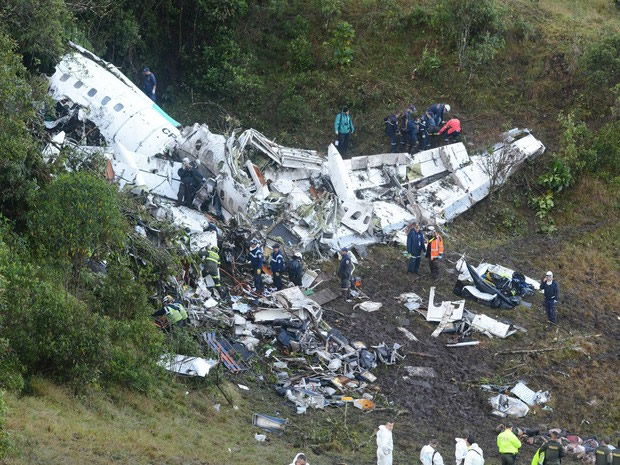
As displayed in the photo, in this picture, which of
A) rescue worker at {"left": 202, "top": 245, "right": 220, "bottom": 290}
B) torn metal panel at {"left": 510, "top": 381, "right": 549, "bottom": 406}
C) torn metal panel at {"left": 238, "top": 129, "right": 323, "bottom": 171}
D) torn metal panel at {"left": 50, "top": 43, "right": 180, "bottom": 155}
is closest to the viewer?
torn metal panel at {"left": 510, "top": 381, "right": 549, "bottom": 406}

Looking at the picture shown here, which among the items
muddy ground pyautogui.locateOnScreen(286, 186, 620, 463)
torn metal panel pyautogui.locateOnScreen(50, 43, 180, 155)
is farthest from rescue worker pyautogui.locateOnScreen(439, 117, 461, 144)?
torn metal panel pyautogui.locateOnScreen(50, 43, 180, 155)

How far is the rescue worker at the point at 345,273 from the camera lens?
2305cm

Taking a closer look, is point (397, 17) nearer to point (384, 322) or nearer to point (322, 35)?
point (322, 35)

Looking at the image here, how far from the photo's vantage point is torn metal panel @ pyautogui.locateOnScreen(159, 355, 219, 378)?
18.4m

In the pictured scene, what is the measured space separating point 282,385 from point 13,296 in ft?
19.9

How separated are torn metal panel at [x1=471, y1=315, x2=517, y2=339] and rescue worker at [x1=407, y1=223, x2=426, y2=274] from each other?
98.6 inches

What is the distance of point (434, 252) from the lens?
23969mm

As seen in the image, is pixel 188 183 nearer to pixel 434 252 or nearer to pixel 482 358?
pixel 434 252

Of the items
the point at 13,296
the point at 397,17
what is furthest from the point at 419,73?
the point at 13,296

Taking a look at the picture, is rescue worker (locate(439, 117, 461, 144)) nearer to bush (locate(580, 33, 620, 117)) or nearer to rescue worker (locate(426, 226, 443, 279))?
bush (locate(580, 33, 620, 117))

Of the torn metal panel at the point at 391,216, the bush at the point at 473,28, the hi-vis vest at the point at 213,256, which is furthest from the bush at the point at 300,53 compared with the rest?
the hi-vis vest at the point at 213,256

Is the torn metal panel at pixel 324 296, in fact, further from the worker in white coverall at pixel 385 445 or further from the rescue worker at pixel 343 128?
the rescue worker at pixel 343 128

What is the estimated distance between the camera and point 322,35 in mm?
33031

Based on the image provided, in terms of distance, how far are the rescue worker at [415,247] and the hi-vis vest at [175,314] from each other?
255 inches
